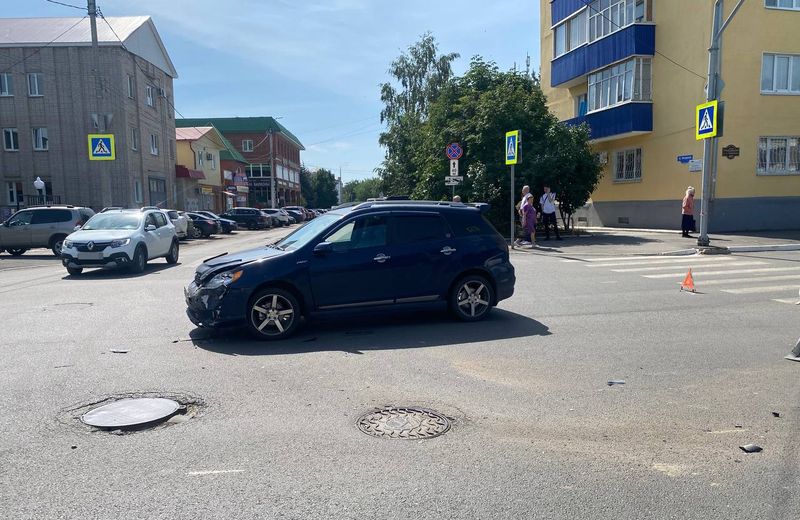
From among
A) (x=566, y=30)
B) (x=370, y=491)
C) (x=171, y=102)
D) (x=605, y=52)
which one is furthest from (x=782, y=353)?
(x=171, y=102)

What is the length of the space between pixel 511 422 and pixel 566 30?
101 ft

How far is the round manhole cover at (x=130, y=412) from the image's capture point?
4.66m

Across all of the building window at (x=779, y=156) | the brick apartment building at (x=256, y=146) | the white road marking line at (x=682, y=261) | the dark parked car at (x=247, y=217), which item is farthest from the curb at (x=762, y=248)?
the brick apartment building at (x=256, y=146)

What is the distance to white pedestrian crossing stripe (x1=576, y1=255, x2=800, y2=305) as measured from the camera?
11.1 meters

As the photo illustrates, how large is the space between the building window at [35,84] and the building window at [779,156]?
125 feet

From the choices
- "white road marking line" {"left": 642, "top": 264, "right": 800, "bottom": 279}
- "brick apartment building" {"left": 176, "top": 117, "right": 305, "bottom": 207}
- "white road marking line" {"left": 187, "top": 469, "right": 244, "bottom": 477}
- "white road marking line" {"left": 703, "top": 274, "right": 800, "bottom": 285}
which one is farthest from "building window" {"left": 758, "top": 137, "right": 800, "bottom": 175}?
"brick apartment building" {"left": 176, "top": 117, "right": 305, "bottom": 207}

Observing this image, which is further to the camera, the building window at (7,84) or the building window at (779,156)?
the building window at (7,84)

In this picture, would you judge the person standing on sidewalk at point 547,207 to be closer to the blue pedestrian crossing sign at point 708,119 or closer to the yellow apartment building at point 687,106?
the blue pedestrian crossing sign at point 708,119

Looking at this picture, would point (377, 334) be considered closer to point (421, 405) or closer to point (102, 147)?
point (421, 405)

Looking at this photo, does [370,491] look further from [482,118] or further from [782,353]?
[482,118]

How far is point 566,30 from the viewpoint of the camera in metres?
31.4

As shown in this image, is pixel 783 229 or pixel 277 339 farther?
pixel 783 229

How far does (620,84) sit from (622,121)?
1922 millimetres

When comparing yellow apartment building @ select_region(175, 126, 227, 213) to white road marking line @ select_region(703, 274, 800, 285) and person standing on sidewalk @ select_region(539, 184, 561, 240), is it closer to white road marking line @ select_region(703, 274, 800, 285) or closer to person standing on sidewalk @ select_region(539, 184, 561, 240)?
person standing on sidewalk @ select_region(539, 184, 561, 240)
